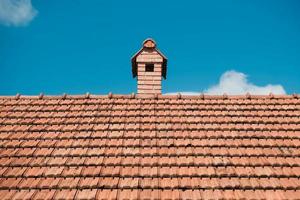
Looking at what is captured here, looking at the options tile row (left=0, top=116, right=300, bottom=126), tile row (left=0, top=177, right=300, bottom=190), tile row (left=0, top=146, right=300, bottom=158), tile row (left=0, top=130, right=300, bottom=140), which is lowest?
tile row (left=0, top=177, right=300, bottom=190)

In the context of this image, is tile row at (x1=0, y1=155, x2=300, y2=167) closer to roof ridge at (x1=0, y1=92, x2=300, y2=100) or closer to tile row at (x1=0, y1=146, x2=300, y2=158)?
tile row at (x1=0, y1=146, x2=300, y2=158)

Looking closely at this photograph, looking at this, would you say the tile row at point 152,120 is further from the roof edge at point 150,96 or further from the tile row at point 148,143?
the roof edge at point 150,96

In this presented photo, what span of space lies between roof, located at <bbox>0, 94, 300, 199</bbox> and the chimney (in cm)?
172

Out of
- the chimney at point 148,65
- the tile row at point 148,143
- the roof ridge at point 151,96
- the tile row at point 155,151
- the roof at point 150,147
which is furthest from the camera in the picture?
the chimney at point 148,65

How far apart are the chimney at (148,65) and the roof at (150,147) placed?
172 centimetres

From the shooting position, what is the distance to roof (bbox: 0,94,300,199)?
17.2 ft

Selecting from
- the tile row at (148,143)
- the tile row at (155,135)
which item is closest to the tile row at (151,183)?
the tile row at (148,143)

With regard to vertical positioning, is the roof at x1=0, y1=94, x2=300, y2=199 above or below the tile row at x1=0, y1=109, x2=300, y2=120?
below

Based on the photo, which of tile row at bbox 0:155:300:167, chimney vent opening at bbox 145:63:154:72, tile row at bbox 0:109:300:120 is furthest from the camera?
chimney vent opening at bbox 145:63:154:72

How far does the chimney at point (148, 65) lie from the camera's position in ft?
32.0

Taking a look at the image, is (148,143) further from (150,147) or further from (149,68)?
(149,68)

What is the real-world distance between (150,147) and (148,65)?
4.49 meters

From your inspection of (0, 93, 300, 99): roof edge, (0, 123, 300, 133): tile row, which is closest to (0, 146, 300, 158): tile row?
(0, 123, 300, 133): tile row

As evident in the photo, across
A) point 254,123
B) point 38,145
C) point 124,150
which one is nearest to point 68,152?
point 38,145
